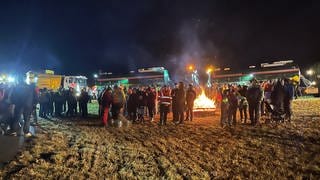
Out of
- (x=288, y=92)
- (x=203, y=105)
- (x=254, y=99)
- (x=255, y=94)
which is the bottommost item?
(x=203, y=105)

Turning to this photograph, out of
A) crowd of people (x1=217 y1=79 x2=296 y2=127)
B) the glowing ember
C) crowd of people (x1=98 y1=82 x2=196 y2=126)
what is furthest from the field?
the glowing ember

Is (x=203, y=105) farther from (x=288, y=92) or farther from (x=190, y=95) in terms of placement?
(x=288, y=92)

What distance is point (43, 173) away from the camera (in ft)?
20.2

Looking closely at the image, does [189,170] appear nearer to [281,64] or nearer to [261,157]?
[261,157]

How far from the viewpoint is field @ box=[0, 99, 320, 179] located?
6.28 metres

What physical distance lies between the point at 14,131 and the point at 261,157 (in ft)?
24.8

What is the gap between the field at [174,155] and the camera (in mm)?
6281

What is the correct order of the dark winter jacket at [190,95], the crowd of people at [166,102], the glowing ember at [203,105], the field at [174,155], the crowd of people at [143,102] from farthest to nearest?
the glowing ember at [203,105] < the dark winter jacket at [190,95] < the crowd of people at [143,102] < the crowd of people at [166,102] < the field at [174,155]

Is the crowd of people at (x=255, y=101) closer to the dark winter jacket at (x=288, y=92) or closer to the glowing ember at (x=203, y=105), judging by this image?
the dark winter jacket at (x=288, y=92)

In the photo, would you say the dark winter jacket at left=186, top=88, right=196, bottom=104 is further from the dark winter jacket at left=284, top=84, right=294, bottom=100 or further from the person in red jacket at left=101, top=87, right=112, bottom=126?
the dark winter jacket at left=284, top=84, right=294, bottom=100

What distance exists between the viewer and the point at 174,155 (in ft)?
25.8

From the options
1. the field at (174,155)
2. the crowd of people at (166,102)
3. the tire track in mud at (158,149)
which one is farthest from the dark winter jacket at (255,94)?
the tire track in mud at (158,149)

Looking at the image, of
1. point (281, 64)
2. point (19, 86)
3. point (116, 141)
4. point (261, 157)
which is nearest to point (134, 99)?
point (116, 141)

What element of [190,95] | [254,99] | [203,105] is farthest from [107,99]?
[203,105]
